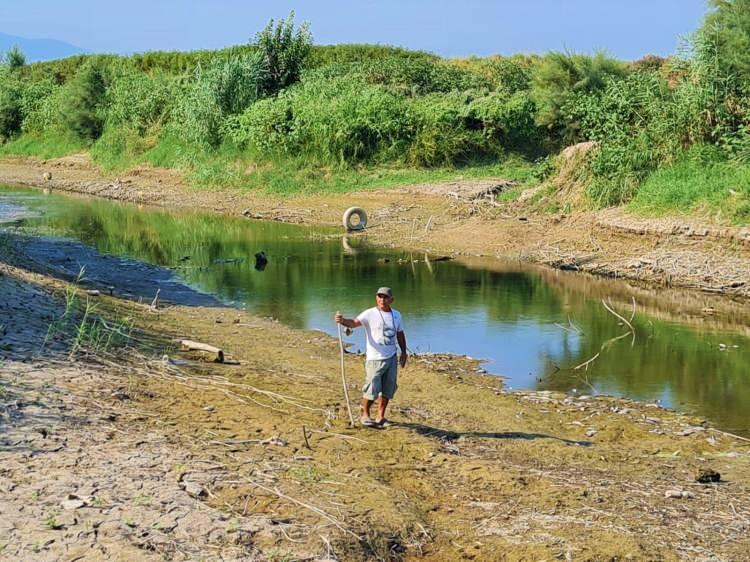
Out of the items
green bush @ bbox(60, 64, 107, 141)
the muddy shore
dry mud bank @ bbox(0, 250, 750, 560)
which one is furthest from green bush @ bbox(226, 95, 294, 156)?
dry mud bank @ bbox(0, 250, 750, 560)

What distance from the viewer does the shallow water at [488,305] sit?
11447 millimetres

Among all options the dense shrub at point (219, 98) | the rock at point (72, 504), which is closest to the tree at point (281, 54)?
the dense shrub at point (219, 98)

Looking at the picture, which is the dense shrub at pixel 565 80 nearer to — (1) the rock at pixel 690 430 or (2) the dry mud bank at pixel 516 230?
(2) the dry mud bank at pixel 516 230

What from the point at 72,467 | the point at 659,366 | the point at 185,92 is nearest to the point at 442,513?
the point at 72,467

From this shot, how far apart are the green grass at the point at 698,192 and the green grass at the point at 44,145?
3071cm

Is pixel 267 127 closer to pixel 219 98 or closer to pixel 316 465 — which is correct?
pixel 219 98

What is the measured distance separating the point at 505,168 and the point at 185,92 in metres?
15.9

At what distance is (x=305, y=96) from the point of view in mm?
31734

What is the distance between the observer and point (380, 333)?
8.30 m

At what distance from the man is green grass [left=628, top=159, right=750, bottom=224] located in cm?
1102

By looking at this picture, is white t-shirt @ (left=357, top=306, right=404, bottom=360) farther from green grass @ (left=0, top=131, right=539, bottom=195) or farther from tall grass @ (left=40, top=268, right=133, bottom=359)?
green grass @ (left=0, top=131, right=539, bottom=195)

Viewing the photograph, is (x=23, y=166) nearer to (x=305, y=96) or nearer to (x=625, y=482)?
(x=305, y=96)

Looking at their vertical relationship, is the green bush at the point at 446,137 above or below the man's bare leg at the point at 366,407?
above

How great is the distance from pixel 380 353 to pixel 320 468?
1592 millimetres
